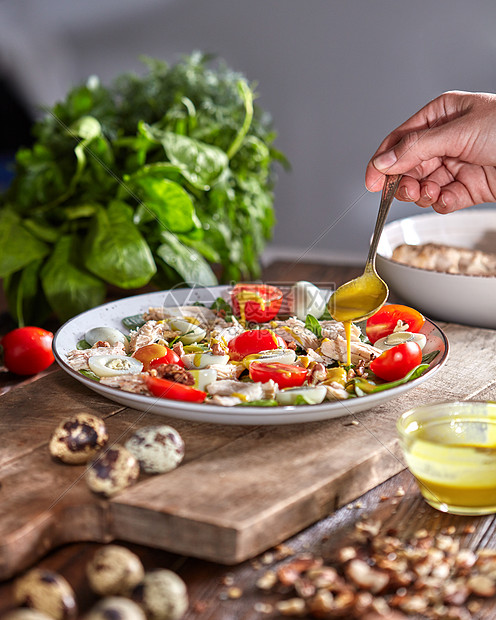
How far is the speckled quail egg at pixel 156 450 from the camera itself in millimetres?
1135

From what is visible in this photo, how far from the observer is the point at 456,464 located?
1.06m

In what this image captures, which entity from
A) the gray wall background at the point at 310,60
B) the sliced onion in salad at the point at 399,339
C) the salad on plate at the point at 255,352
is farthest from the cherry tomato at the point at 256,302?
the gray wall background at the point at 310,60

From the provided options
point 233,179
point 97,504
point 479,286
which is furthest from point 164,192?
point 97,504

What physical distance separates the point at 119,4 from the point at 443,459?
12.9ft

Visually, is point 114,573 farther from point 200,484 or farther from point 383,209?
point 383,209

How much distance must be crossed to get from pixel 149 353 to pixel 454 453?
2.34ft

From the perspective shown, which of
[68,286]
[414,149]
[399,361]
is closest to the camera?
[399,361]

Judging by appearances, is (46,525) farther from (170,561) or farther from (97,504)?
(170,561)

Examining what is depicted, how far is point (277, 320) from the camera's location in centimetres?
186

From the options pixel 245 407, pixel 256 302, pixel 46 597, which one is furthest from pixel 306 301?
pixel 46 597

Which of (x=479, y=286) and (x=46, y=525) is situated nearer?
(x=46, y=525)

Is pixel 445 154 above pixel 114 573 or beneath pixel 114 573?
above

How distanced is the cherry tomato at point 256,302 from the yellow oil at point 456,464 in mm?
745

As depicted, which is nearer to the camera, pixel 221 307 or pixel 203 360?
pixel 203 360
